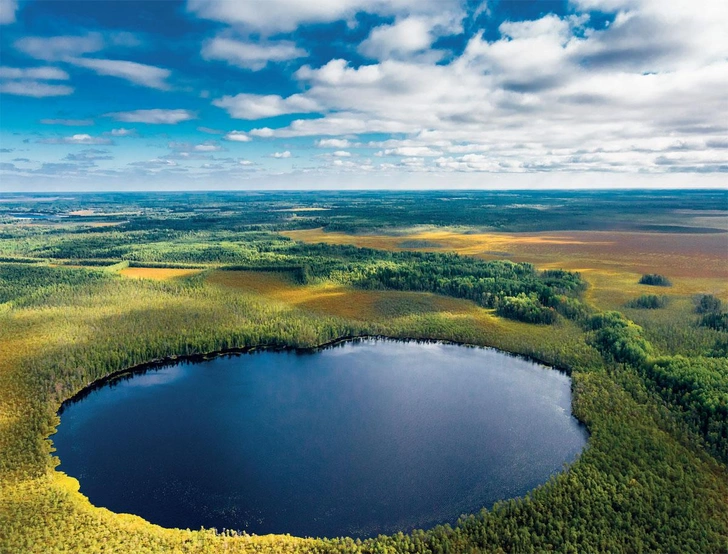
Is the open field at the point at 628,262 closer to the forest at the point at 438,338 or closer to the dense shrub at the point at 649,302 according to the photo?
the forest at the point at 438,338

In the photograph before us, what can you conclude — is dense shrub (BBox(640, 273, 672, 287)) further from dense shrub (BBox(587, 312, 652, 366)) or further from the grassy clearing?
the grassy clearing

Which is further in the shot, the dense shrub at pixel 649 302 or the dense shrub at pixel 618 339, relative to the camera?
the dense shrub at pixel 649 302

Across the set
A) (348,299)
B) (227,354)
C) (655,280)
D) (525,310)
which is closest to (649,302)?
(655,280)

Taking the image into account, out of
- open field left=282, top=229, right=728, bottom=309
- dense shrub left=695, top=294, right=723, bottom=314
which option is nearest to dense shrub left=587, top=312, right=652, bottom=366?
open field left=282, top=229, right=728, bottom=309

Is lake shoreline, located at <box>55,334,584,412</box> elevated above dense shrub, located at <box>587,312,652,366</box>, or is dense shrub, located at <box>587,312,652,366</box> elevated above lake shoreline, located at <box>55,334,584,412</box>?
dense shrub, located at <box>587,312,652,366</box>

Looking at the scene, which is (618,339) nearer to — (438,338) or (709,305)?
(438,338)

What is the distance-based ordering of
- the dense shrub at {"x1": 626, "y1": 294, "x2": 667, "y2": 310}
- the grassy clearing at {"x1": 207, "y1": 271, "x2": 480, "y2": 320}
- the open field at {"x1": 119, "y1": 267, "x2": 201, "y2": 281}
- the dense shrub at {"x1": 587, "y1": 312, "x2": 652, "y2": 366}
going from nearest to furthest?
the dense shrub at {"x1": 587, "y1": 312, "x2": 652, "y2": 366} < the dense shrub at {"x1": 626, "y1": 294, "x2": 667, "y2": 310} < the grassy clearing at {"x1": 207, "y1": 271, "x2": 480, "y2": 320} < the open field at {"x1": 119, "y1": 267, "x2": 201, "y2": 281}

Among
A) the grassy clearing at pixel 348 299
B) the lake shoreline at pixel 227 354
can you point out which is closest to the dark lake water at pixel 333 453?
the lake shoreline at pixel 227 354

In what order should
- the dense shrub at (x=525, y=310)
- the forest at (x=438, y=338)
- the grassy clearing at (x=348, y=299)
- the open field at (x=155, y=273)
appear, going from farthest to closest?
the open field at (x=155, y=273)
the grassy clearing at (x=348, y=299)
the dense shrub at (x=525, y=310)
the forest at (x=438, y=338)

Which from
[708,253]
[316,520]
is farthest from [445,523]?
[708,253]
